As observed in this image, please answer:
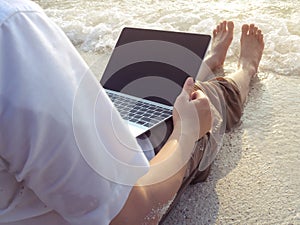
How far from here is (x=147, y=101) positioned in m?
1.21

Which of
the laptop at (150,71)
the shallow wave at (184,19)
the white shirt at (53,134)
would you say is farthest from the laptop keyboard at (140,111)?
the shallow wave at (184,19)

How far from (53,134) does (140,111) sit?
596 mm

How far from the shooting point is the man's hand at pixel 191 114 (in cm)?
100

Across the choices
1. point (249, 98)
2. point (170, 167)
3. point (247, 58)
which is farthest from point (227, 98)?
point (170, 167)

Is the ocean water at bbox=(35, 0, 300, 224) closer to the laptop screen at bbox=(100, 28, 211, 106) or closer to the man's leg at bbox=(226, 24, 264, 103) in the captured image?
the man's leg at bbox=(226, 24, 264, 103)

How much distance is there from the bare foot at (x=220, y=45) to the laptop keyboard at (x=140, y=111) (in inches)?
22.6

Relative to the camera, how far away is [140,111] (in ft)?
Answer: 3.77

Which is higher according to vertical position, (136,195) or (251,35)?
(136,195)

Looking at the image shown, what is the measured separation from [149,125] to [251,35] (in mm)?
923

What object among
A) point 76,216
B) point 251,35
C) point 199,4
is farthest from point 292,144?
point 199,4

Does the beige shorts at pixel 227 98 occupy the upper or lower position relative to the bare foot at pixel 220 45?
upper

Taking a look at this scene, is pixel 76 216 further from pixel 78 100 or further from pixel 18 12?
pixel 18 12

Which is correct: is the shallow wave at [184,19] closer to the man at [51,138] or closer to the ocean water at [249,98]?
the ocean water at [249,98]

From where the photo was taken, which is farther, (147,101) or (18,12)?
(147,101)
